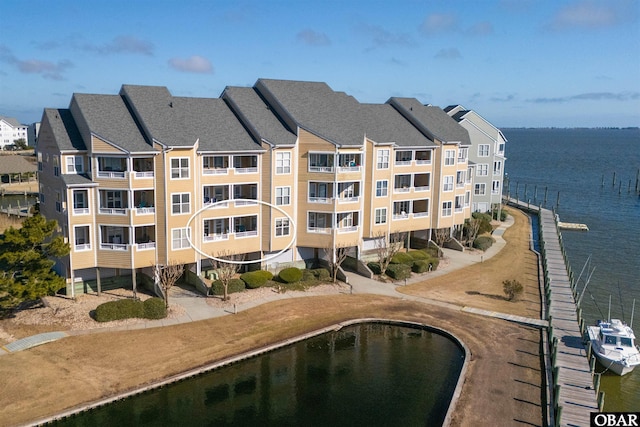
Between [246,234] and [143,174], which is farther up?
[143,174]

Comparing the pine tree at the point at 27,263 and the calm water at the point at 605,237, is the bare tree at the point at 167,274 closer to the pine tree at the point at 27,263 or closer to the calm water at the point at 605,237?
the pine tree at the point at 27,263

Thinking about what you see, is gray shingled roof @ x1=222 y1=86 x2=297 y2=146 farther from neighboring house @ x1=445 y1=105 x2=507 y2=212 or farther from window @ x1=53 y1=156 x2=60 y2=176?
neighboring house @ x1=445 y1=105 x2=507 y2=212

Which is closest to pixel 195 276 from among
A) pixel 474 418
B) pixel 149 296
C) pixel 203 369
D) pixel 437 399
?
pixel 149 296

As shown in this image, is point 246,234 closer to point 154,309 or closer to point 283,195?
point 283,195

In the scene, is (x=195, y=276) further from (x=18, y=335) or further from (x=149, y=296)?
(x=18, y=335)

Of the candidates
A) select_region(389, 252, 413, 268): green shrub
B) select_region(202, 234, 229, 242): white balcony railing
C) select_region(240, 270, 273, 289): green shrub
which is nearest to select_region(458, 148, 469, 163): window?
select_region(389, 252, 413, 268): green shrub

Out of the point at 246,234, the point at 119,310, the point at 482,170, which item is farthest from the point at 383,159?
the point at 119,310
